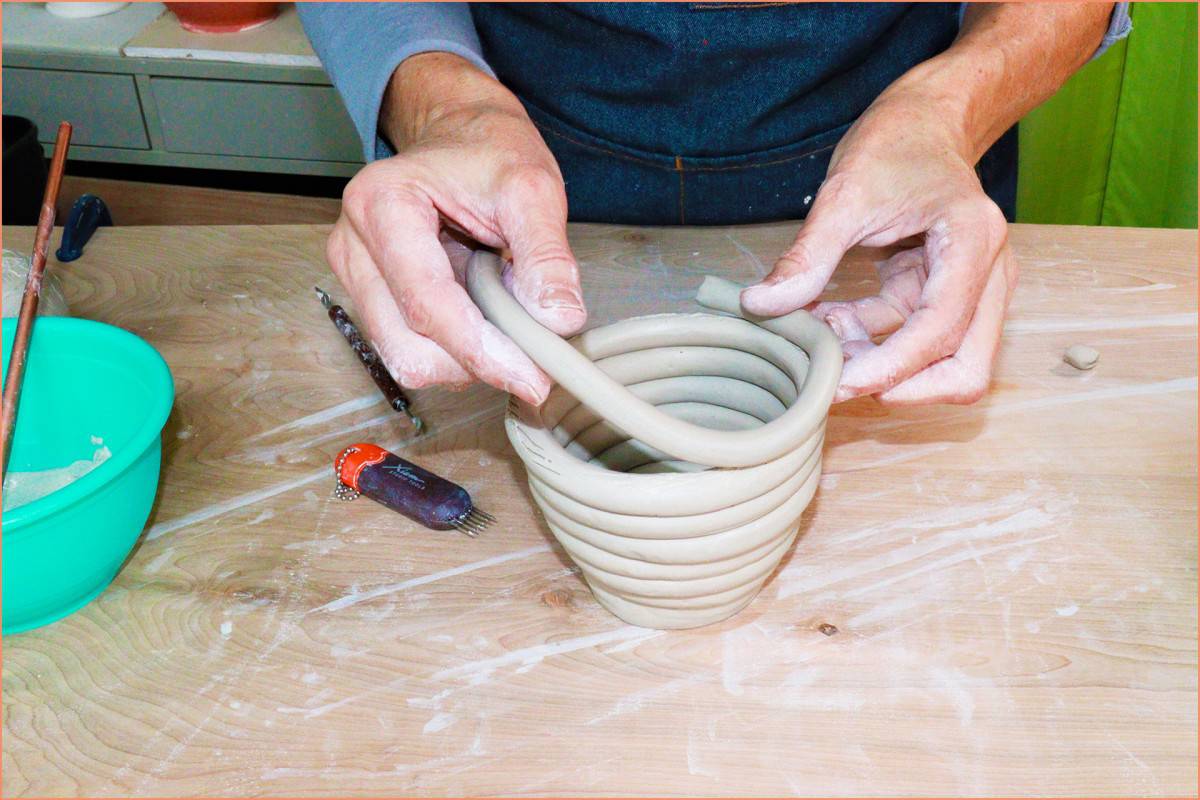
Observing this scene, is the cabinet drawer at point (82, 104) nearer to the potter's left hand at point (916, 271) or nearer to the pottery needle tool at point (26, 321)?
the pottery needle tool at point (26, 321)

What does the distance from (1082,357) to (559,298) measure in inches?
19.4

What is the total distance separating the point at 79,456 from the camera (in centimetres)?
81

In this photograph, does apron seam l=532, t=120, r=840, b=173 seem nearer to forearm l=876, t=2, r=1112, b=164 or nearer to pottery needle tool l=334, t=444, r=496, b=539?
forearm l=876, t=2, r=1112, b=164

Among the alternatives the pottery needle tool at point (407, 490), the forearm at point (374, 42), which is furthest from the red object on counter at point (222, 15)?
the pottery needle tool at point (407, 490)

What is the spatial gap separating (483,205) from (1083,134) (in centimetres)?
119

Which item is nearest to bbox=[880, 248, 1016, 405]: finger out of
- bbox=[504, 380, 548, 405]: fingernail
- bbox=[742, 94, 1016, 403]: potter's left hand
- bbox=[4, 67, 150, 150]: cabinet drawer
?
bbox=[742, 94, 1016, 403]: potter's left hand

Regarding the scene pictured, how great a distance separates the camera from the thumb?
67 centimetres

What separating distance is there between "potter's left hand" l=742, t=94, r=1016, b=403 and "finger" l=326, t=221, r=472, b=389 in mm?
207

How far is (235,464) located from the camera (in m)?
0.82

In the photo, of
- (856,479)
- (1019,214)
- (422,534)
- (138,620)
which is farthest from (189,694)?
(1019,214)

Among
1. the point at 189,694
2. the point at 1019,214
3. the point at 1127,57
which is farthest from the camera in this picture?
the point at 1019,214

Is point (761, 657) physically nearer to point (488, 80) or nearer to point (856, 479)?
point (856, 479)

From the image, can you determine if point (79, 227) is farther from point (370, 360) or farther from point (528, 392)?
point (528, 392)

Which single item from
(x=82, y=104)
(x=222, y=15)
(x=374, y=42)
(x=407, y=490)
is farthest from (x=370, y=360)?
(x=82, y=104)
